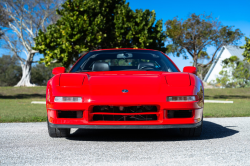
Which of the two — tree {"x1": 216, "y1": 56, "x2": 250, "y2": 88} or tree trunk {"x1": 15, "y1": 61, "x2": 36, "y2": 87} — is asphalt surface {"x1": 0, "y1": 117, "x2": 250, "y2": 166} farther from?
tree trunk {"x1": 15, "y1": 61, "x2": 36, "y2": 87}

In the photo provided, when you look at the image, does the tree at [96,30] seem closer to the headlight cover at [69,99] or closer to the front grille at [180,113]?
the headlight cover at [69,99]

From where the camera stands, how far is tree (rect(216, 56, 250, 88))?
103 ft

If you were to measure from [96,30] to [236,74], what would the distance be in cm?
1935

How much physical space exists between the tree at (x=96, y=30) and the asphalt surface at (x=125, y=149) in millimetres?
15406

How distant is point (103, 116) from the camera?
359 cm

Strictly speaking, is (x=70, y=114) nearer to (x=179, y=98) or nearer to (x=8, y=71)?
(x=179, y=98)

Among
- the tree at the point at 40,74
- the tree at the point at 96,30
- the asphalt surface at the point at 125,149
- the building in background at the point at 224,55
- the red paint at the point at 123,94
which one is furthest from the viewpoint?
the tree at the point at 40,74

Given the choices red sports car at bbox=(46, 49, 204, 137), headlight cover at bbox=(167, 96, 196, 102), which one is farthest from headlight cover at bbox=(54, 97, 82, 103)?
headlight cover at bbox=(167, 96, 196, 102)

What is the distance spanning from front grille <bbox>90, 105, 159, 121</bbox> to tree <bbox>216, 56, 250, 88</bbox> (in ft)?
99.0

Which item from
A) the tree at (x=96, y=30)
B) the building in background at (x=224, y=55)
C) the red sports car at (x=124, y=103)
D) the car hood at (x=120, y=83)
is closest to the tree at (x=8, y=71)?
the tree at (x=96, y=30)

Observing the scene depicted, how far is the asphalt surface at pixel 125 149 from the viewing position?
282 cm

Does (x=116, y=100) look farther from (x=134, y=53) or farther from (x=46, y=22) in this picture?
(x=46, y=22)

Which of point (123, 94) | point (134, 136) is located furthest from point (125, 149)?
point (134, 136)

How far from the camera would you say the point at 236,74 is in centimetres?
3209
